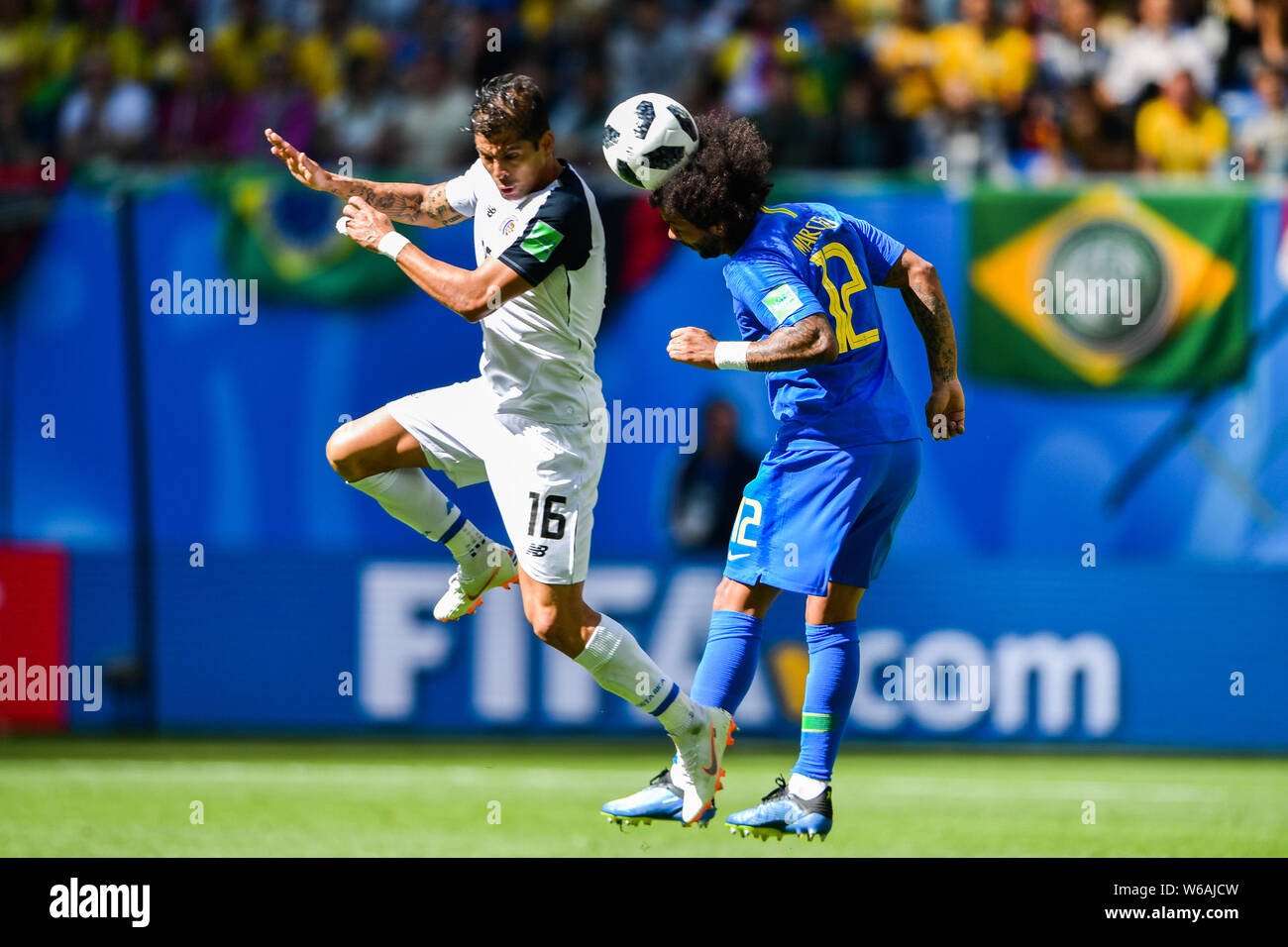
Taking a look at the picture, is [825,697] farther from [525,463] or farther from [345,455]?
[345,455]

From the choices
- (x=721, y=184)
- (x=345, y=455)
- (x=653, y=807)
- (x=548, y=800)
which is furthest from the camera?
(x=548, y=800)

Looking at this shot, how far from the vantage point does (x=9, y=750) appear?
9.85m

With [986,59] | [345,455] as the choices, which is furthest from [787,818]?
[986,59]

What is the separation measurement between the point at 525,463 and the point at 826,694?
57.0 inches

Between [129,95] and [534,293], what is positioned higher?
[129,95]

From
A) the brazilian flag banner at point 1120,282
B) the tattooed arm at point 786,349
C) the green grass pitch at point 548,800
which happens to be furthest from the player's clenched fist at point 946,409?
the brazilian flag banner at point 1120,282

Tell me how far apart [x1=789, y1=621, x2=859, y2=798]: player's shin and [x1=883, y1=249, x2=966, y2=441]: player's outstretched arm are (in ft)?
2.94

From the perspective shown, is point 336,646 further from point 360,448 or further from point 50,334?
point 360,448

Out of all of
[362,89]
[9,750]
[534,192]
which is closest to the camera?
[534,192]

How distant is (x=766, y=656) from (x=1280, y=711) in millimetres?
3142

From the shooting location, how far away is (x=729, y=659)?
20.8 ft

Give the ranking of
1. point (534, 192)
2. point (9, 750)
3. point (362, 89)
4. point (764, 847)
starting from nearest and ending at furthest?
point (534, 192) < point (764, 847) < point (9, 750) < point (362, 89)

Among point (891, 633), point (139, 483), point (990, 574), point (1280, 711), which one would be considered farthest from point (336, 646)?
point (1280, 711)

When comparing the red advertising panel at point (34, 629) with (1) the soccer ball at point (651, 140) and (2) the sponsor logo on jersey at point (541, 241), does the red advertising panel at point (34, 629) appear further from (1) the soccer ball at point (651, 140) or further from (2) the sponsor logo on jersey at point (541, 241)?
(1) the soccer ball at point (651, 140)
